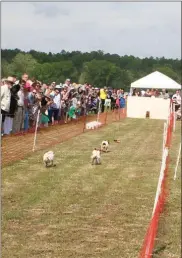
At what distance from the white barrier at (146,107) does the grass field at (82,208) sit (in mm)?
20865

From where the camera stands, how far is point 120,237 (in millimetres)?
6711

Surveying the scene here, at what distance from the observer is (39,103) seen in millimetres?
18703

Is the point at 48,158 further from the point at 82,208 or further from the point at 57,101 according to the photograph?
the point at 57,101

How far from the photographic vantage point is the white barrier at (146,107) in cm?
3441

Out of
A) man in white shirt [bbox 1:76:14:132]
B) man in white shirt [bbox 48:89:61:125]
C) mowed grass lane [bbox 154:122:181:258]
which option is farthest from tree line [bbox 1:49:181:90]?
mowed grass lane [bbox 154:122:181:258]

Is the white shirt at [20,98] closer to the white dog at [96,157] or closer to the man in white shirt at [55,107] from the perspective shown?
the man in white shirt at [55,107]

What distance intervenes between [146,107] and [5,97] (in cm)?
2145

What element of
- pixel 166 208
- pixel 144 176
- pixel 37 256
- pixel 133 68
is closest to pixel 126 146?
pixel 144 176

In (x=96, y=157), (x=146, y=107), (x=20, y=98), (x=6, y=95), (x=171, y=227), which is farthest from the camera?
(x=146, y=107)

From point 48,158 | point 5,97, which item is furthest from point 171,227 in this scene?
point 5,97

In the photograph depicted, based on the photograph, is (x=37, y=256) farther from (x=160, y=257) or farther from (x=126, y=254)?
(x=160, y=257)

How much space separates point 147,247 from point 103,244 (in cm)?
80

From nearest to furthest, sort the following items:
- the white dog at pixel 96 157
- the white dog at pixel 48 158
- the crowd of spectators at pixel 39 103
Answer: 1. the white dog at pixel 48 158
2. the white dog at pixel 96 157
3. the crowd of spectators at pixel 39 103

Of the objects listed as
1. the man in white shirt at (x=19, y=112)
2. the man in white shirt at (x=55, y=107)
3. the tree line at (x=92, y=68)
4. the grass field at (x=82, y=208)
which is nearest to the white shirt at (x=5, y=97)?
the man in white shirt at (x=19, y=112)
